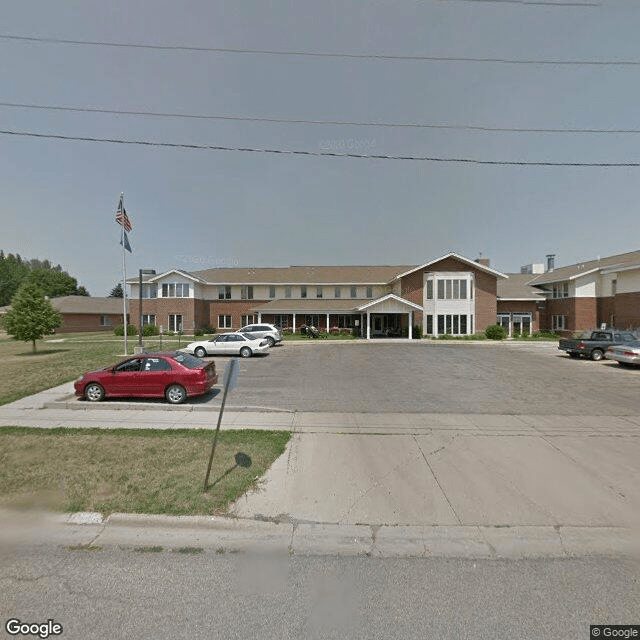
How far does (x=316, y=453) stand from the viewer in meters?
6.03

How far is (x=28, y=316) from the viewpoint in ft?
69.5

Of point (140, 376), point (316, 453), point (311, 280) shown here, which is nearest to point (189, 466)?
point (316, 453)

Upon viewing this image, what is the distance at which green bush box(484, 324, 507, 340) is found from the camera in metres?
31.5

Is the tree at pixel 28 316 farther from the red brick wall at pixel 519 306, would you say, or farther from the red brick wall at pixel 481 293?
the red brick wall at pixel 519 306

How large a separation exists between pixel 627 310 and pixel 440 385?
26.3 metres

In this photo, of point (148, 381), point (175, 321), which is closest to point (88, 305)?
point (175, 321)

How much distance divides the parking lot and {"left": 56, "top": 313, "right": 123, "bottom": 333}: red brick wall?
120 feet

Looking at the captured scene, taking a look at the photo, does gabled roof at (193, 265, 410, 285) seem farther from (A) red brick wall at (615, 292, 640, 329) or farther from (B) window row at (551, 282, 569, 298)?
(A) red brick wall at (615, 292, 640, 329)

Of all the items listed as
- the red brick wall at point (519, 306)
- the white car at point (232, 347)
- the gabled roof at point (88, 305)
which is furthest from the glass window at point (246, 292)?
the red brick wall at point (519, 306)

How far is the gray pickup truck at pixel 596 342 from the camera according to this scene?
19.0 m

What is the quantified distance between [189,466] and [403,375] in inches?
413

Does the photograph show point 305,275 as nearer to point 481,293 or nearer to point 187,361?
point 481,293

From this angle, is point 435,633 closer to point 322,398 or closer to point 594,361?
point 322,398

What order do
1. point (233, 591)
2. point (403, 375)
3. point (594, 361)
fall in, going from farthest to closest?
point (594, 361)
point (403, 375)
point (233, 591)
